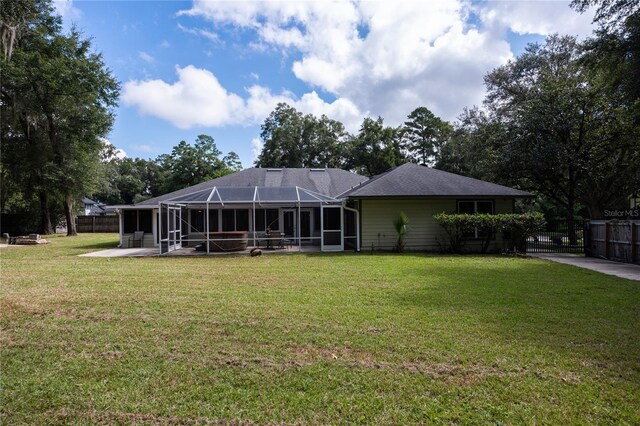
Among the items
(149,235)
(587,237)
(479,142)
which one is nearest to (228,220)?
(149,235)

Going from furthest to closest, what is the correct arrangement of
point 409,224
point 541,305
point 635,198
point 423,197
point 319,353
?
point 635,198
point 409,224
point 423,197
point 541,305
point 319,353

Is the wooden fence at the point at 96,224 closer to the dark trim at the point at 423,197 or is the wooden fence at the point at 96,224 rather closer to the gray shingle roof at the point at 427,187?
the gray shingle roof at the point at 427,187

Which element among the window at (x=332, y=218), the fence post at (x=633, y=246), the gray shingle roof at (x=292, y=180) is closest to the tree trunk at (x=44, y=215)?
the gray shingle roof at (x=292, y=180)

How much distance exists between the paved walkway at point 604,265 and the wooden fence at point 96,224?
111 feet

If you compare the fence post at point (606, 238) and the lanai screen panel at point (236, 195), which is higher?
the lanai screen panel at point (236, 195)

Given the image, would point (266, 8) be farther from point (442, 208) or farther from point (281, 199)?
point (442, 208)

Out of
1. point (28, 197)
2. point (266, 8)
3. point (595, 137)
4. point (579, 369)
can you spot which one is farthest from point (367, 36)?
point (28, 197)

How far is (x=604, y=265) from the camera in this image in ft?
37.6

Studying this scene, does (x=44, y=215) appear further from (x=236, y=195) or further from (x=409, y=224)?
(x=409, y=224)

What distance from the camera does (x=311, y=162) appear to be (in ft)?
128

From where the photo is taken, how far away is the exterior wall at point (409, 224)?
16.1 metres

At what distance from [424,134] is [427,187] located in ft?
84.3

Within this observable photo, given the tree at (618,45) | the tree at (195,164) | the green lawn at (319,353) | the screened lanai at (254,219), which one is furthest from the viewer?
the tree at (195,164)

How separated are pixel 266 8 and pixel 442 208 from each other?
1031cm
